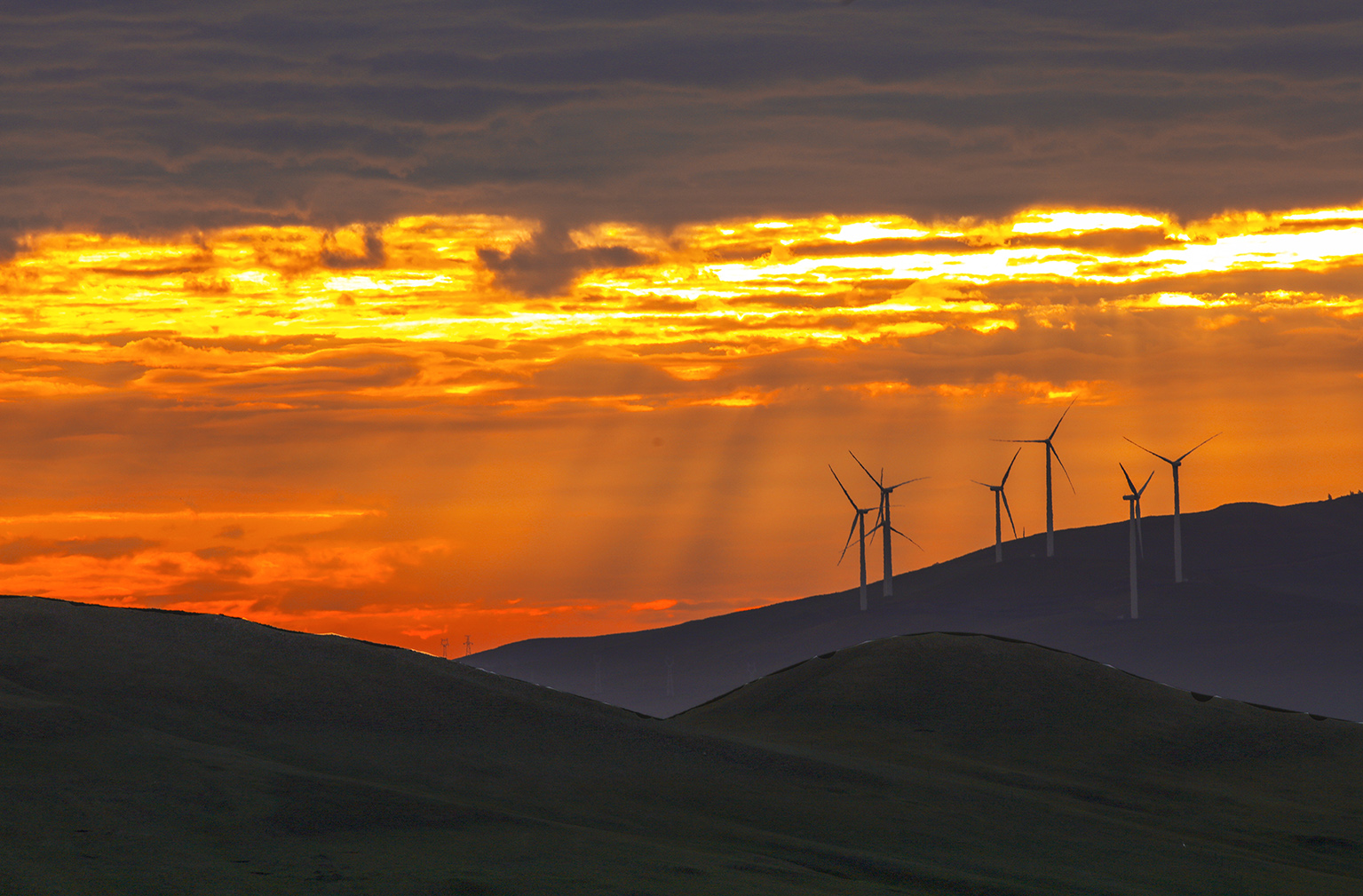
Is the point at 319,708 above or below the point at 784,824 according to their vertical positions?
above

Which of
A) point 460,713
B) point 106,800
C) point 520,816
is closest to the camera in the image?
point 106,800

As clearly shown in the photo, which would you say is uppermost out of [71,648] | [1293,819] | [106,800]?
[71,648]

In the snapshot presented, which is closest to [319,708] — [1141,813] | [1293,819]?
[1141,813]

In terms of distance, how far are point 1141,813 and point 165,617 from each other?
66372mm

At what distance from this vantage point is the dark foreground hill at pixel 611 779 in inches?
2501

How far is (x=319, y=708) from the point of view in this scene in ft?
312

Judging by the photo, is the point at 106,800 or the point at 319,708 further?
the point at 319,708

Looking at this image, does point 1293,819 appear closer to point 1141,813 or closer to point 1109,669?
point 1141,813

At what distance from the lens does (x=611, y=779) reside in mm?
87625

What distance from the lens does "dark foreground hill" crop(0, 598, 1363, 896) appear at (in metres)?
63.5

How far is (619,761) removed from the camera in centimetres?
9156

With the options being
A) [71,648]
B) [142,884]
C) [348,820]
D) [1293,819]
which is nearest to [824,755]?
[1293,819]

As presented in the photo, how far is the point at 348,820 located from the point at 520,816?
8874 mm

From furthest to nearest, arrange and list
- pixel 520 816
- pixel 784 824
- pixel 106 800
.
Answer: pixel 784 824 → pixel 520 816 → pixel 106 800
